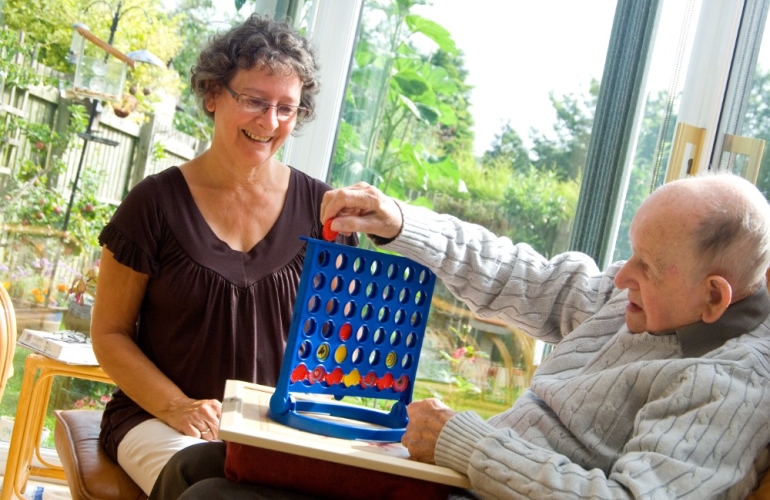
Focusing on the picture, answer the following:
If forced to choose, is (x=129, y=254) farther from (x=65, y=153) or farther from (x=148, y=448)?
(x=65, y=153)

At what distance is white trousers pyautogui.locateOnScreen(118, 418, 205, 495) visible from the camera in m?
1.79

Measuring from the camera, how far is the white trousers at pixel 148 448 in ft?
5.86

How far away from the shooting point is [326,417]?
4.96 ft

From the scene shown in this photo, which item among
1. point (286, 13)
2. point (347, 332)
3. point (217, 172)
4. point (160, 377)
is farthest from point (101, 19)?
point (347, 332)

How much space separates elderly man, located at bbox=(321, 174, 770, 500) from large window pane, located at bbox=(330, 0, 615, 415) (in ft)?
4.44

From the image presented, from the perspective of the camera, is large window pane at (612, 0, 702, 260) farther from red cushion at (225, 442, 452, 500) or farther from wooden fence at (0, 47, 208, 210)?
red cushion at (225, 442, 452, 500)

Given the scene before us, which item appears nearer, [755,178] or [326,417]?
[326,417]

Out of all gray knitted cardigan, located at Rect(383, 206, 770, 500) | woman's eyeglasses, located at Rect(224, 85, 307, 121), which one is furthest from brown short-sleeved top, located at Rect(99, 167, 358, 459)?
gray knitted cardigan, located at Rect(383, 206, 770, 500)

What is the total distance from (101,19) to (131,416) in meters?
1.59

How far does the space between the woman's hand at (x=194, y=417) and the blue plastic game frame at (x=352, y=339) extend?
1.42ft

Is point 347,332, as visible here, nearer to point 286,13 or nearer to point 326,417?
point 326,417

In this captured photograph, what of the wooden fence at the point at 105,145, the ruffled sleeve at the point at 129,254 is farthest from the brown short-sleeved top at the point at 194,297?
the wooden fence at the point at 105,145

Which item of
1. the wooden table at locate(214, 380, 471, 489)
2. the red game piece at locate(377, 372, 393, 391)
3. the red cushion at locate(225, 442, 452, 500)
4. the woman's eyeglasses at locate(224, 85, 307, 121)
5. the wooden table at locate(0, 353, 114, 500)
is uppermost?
the woman's eyeglasses at locate(224, 85, 307, 121)

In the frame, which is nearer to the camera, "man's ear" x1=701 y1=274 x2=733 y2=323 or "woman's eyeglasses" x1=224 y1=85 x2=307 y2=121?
"man's ear" x1=701 y1=274 x2=733 y2=323
